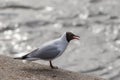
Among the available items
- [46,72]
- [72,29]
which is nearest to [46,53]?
[46,72]

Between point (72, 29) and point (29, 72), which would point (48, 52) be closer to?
point (29, 72)

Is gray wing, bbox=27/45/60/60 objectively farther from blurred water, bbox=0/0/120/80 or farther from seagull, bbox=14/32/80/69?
blurred water, bbox=0/0/120/80

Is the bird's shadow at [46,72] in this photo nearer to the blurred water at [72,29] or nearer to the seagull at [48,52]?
the seagull at [48,52]

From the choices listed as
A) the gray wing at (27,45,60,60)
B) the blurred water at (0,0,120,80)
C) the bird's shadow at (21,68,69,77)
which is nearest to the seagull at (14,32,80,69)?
the gray wing at (27,45,60,60)

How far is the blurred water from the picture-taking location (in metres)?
13.6

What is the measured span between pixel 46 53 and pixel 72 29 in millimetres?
8699

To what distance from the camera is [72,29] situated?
15.6 meters

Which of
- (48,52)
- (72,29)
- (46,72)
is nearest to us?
(48,52)

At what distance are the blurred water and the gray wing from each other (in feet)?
17.2

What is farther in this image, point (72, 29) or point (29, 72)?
point (72, 29)

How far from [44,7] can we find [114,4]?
2.41m

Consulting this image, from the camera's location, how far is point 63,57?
45.6 ft

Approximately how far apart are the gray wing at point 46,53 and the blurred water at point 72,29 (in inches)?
206

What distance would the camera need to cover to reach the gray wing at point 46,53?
693 cm
